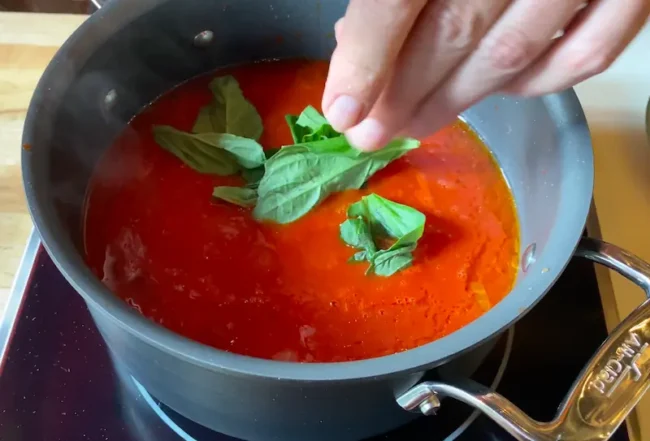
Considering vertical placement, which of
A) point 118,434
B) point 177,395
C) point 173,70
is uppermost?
point 173,70

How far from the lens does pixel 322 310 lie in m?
0.69

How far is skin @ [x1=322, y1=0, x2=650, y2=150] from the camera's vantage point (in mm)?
439

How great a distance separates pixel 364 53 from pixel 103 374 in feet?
1.50

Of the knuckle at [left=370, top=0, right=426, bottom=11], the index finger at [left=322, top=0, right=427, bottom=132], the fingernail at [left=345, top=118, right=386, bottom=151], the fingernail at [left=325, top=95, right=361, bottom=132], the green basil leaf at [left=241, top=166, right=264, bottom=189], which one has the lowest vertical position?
the green basil leaf at [left=241, top=166, right=264, bottom=189]

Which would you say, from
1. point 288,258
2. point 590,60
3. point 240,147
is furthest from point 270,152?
point 590,60

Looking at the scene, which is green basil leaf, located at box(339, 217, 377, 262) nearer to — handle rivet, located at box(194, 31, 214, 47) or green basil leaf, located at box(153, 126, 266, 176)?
green basil leaf, located at box(153, 126, 266, 176)

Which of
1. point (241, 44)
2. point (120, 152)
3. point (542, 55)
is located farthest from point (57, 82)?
point (542, 55)

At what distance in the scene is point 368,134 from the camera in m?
0.52

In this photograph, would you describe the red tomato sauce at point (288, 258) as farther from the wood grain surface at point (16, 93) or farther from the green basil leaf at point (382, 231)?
the wood grain surface at point (16, 93)

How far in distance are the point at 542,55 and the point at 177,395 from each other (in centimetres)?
39

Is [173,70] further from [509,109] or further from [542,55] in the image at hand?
[542,55]

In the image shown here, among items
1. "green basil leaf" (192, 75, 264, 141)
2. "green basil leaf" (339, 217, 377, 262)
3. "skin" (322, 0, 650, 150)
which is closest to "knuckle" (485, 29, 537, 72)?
"skin" (322, 0, 650, 150)

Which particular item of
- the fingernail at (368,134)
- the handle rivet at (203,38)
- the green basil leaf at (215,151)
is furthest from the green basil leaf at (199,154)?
the fingernail at (368,134)

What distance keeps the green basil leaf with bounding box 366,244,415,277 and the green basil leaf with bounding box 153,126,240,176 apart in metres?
0.19
